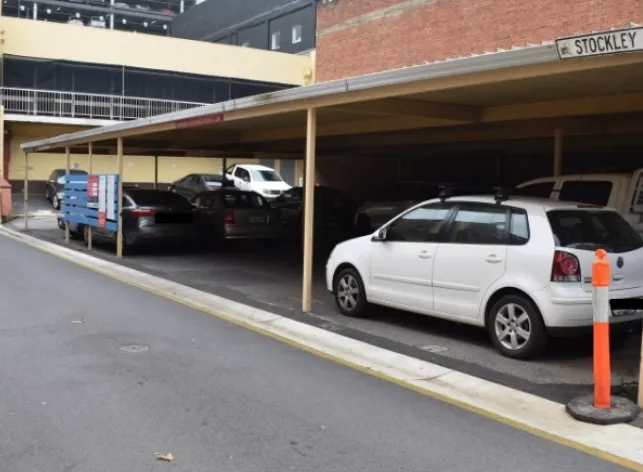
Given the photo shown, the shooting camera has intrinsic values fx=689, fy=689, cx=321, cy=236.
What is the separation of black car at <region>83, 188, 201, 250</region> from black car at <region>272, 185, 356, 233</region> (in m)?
6.08

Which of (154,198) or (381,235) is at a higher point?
(154,198)

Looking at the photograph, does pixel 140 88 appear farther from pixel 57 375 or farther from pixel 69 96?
pixel 57 375

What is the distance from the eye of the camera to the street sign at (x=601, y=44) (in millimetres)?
4977

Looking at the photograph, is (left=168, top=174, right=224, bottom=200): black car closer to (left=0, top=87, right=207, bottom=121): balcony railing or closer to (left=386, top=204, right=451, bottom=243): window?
(left=0, top=87, right=207, bottom=121): balcony railing

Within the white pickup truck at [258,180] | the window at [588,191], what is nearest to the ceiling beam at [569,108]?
the window at [588,191]

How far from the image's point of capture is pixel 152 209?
1506 centimetres

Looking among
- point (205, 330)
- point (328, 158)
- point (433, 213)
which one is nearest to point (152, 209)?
point (205, 330)

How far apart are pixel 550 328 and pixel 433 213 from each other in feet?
6.56

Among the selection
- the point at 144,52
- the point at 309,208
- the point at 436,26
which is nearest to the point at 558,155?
the point at 309,208

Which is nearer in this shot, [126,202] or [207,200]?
[126,202]

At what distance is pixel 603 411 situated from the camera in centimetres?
511

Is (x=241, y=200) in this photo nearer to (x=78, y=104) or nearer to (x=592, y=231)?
(x=592, y=231)

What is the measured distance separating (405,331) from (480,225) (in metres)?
1.63

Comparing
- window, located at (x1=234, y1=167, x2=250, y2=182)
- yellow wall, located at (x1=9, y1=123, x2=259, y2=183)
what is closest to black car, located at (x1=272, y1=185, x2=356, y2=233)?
window, located at (x1=234, y1=167, x2=250, y2=182)
